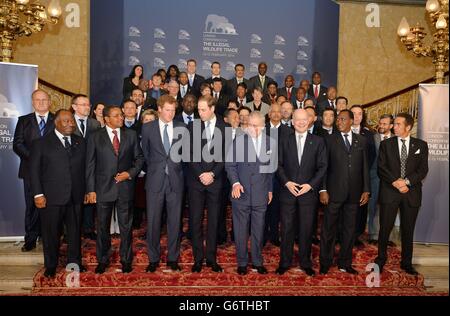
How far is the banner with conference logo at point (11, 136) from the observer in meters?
5.15

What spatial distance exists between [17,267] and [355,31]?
9.28 metres

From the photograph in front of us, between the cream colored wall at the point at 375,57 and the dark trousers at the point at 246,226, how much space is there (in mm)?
7386

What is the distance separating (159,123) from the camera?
4.36 meters

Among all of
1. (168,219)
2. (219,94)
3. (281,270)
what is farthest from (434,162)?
(219,94)

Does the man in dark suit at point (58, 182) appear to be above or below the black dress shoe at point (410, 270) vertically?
above

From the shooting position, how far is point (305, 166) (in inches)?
172

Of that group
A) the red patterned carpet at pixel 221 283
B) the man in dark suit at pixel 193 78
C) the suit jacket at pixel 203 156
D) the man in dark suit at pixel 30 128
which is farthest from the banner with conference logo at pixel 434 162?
the man in dark suit at pixel 30 128

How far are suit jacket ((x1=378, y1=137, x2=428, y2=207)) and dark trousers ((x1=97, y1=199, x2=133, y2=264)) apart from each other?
2.57 meters

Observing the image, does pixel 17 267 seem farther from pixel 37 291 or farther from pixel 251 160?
pixel 251 160

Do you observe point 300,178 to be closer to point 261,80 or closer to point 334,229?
point 334,229

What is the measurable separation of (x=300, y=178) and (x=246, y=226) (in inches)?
28.0

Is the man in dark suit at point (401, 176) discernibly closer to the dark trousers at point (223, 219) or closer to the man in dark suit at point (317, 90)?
the dark trousers at point (223, 219)
